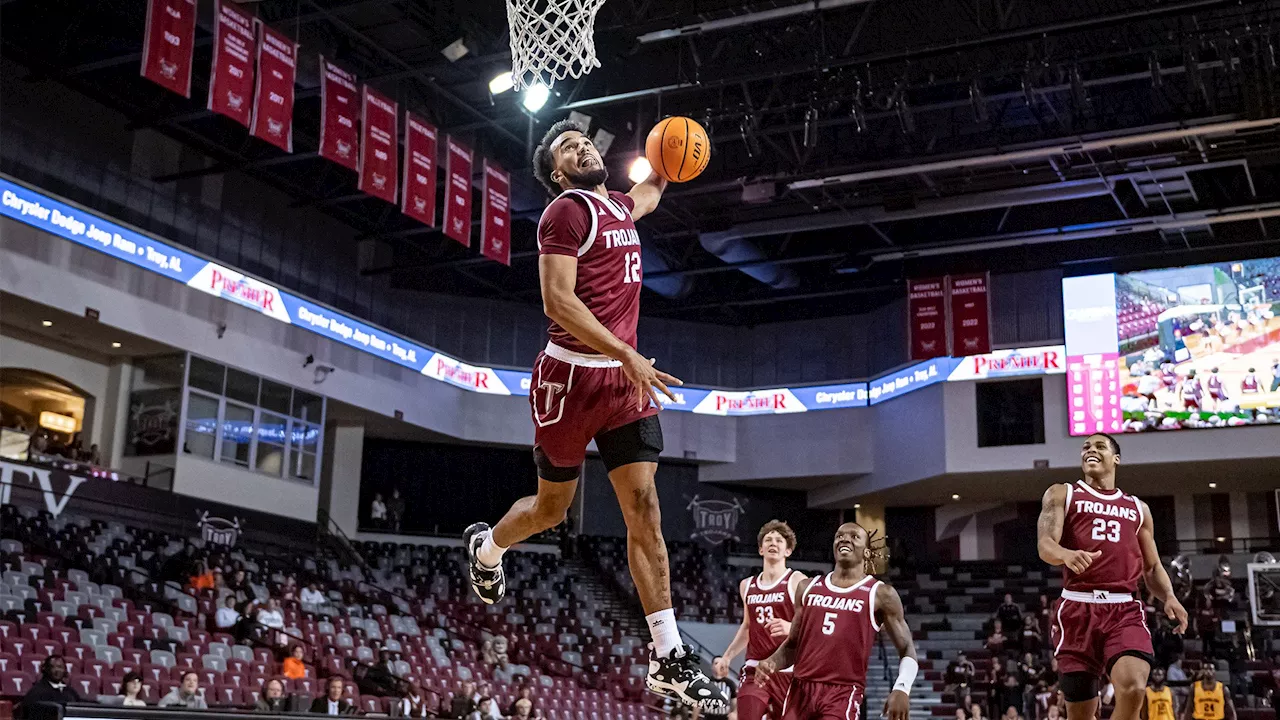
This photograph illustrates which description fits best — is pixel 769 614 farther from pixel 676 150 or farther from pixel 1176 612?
pixel 676 150

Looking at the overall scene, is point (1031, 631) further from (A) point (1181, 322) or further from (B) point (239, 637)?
(B) point (239, 637)

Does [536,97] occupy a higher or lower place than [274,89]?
higher

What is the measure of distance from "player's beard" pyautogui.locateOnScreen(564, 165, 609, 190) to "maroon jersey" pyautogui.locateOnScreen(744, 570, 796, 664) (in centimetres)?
512

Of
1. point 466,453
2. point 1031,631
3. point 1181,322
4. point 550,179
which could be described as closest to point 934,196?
point 1181,322

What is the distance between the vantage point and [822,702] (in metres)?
8.12

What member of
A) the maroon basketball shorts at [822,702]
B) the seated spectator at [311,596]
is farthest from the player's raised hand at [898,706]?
the seated spectator at [311,596]

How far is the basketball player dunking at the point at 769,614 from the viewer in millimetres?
9289

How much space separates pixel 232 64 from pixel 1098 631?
14955 mm

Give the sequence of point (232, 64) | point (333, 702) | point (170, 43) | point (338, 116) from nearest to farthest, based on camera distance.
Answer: point (333, 702) → point (170, 43) → point (232, 64) → point (338, 116)

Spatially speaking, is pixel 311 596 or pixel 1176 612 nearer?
pixel 1176 612

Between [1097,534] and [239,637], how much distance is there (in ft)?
43.9

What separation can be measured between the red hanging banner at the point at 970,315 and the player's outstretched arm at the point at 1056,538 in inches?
821

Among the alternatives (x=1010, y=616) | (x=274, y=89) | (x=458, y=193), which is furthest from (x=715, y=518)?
(x=274, y=89)

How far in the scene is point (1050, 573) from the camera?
1225 inches
